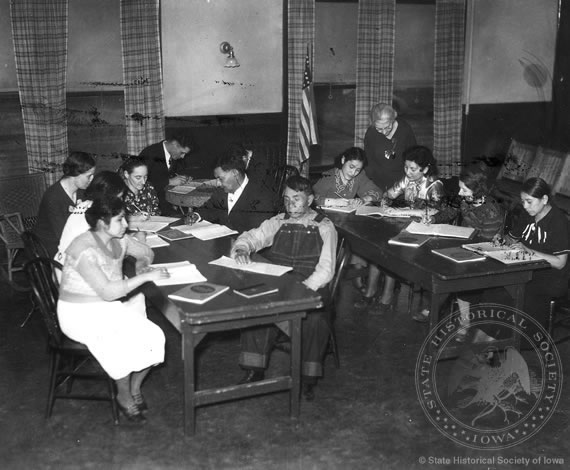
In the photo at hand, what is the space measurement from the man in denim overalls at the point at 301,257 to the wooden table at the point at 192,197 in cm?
168

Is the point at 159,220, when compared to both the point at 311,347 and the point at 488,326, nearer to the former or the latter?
the point at 311,347

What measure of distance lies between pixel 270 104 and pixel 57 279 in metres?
4.60

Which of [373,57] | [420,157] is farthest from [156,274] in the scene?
[373,57]

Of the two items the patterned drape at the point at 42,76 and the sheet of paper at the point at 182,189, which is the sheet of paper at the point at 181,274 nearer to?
the sheet of paper at the point at 182,189

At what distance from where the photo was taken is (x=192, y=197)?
664 centimetres

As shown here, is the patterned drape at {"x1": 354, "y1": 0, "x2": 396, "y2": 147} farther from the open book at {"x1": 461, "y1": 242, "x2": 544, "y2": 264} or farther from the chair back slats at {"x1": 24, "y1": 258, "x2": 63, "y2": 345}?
the chair back slats at {"x1": 24, "y1": 258, "x2": 63, "y2": 345}

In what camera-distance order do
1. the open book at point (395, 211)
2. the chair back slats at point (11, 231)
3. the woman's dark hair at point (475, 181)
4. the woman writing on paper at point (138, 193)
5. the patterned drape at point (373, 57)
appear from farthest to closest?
1. the patterned drape at point (373, 57)
2. the chair back slats at point (11, 231)
3. the open book at point (395, 211)
4. the woman writing on paper at point (138, 193)
5. the woman's dark hair at point (475, 181)

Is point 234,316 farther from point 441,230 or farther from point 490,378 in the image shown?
point 441,230

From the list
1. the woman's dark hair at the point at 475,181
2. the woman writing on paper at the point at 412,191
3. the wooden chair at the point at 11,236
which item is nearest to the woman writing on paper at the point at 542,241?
the woman's dark hair at the point at 475,181

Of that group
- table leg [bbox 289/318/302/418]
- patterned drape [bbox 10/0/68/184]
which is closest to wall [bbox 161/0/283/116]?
patterned drape [bbox 10/0/68/184]

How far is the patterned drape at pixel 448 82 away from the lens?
912cm

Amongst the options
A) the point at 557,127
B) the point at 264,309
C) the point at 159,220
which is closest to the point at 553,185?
the point at 557,127

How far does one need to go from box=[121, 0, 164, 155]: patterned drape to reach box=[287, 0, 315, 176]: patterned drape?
1439 millimetres

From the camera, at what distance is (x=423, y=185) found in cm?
611
